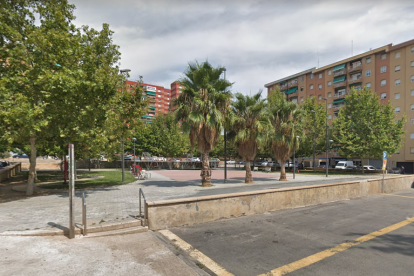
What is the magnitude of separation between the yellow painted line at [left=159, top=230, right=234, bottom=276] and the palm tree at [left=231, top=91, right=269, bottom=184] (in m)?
10.9

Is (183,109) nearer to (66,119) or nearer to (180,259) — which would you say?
(66,119)

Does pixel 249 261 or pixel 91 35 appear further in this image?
pixel 91 35

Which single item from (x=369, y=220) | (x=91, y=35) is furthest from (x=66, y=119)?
(x=369, y=220)

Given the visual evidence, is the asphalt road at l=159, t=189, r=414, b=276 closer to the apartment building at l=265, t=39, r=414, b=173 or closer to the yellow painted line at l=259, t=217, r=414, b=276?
the yellow painted line at l=259, t=217, r=414, b=276

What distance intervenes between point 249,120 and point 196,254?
12.6 m

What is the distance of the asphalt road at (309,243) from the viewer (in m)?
4.16

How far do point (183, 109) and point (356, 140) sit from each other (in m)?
30.9

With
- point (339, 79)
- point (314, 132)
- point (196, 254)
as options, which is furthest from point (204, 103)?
point (339, 79)

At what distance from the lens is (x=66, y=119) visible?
10969mm

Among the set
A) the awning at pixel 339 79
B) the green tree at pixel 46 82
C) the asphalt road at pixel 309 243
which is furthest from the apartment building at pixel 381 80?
the green tree at pixel 46 82

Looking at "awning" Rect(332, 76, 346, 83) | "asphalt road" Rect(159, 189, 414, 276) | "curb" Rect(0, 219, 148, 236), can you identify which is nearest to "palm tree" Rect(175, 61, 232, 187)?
"asphalt road" Rect(159, 189, 414, 276)

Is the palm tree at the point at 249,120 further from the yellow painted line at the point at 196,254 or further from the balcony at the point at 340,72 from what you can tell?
the balcony at the point at 340,72

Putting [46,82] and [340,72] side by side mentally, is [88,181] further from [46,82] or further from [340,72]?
[340,72]

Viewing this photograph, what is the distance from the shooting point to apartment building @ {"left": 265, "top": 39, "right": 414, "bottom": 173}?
1709 inches
